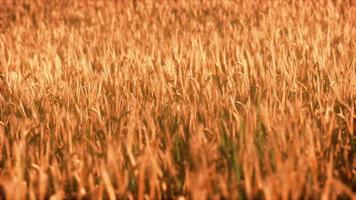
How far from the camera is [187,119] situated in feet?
5.21

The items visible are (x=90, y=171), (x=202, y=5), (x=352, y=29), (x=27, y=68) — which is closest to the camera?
(x=90, y=171)

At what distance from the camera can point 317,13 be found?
3.67 meters

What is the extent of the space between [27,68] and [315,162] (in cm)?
198

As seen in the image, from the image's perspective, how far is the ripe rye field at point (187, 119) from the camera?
3.89 ft

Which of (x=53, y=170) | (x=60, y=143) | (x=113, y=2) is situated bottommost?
(x=113, y=2)

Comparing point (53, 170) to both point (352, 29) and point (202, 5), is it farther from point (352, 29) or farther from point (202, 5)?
point (202, 5)

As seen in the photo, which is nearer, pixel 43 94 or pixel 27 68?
pixel 43 94

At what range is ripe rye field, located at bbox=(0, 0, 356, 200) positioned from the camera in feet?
3.89

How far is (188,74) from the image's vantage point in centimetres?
212

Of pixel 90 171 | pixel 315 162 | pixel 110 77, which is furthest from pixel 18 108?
pixel 315 162

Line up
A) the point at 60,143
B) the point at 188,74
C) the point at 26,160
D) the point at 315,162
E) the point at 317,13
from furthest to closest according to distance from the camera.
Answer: the point at 317,13 < the point at 188,74 < the point at 60,143 < the point at 26,160 < the point at 315,162

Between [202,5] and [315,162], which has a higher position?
[315,162]

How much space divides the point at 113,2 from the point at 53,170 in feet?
15.3

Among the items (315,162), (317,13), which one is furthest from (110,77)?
(317,13)
